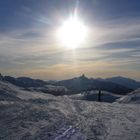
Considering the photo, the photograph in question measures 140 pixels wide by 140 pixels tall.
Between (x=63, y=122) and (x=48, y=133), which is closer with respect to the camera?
(x=48, y=133)

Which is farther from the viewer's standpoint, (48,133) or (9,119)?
(9,119)

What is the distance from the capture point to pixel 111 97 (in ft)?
307

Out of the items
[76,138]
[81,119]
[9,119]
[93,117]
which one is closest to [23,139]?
[76,138]

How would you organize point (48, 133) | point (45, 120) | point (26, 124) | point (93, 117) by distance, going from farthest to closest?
point (93, 117) → point (45, 120) → point (26, 124) → point (48, 133)

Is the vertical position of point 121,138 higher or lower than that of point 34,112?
lower

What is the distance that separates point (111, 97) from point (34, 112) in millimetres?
79010

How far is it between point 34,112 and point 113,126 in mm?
4813

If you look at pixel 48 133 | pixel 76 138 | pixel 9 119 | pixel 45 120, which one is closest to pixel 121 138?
pixel 76 138

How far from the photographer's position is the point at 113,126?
14914 millimetres

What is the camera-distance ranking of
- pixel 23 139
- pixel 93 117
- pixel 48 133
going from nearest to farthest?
pixel 23 139 < pixel 48 133 < pixel 93 117

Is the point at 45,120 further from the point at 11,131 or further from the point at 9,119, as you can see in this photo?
the point at 11,131

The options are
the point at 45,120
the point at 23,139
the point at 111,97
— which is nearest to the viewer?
the point at 23,139

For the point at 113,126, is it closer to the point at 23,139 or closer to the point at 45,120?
the point at 45,120

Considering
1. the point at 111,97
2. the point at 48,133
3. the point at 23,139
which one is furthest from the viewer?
the point at 111,97
